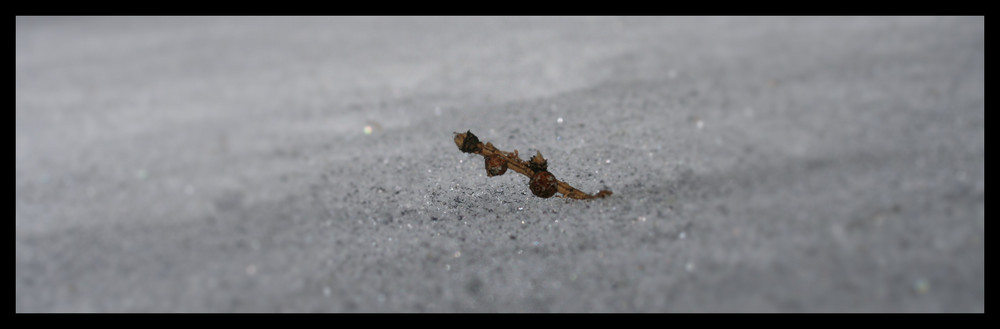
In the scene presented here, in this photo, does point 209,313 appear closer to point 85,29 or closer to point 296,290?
point 296,290

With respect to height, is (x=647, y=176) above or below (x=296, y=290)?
above

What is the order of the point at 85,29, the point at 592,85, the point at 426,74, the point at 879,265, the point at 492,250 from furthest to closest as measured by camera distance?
the point at 85,29 → the point at 426,74 → the point at 592,85 → the point at 492,250 → the point at 879,265

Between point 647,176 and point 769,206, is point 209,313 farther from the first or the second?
point 769,206

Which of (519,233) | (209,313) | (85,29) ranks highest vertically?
(85,29)

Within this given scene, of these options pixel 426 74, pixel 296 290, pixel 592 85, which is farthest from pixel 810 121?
pixel 296 290

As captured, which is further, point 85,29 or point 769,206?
point 85,29

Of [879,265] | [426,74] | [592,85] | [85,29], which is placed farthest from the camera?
[85,29]
